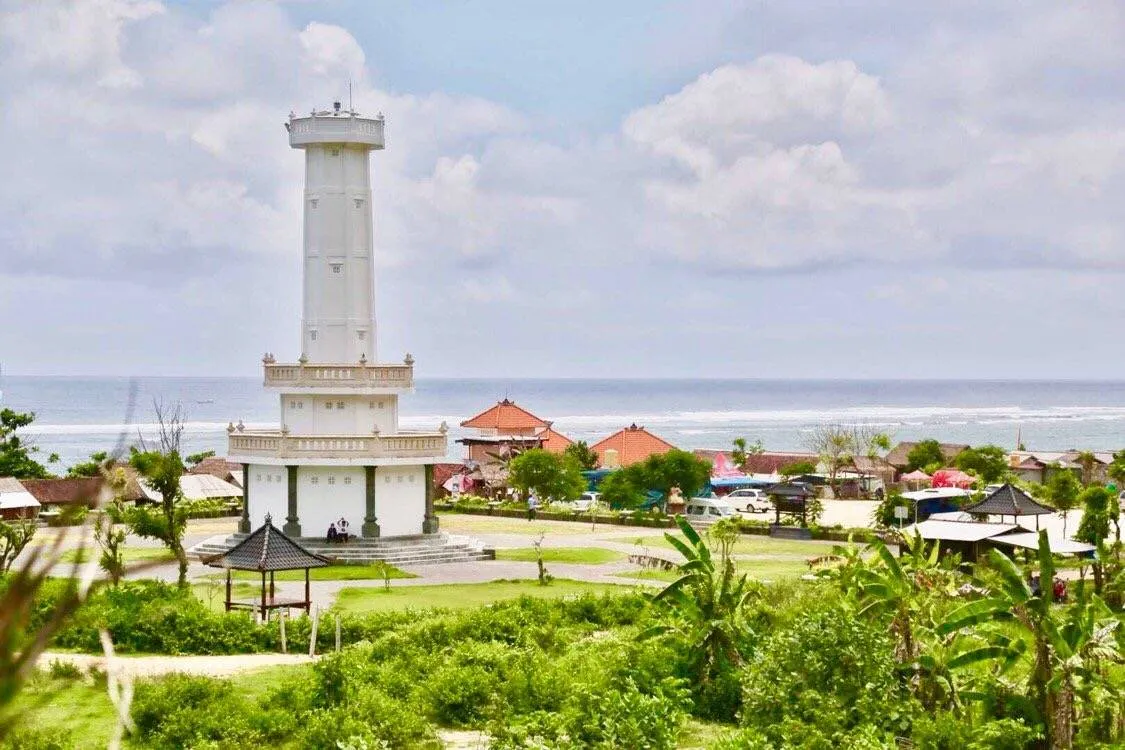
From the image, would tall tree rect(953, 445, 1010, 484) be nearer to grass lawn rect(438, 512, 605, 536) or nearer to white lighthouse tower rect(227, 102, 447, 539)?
grass lawn rect(438, 512, 605, 536)

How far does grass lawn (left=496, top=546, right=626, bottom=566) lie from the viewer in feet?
127

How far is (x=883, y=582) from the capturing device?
1905 centimetres

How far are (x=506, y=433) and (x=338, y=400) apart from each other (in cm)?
3472

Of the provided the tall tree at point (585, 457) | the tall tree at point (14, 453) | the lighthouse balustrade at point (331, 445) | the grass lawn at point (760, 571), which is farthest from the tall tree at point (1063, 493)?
the tall tree at point (14, 453)

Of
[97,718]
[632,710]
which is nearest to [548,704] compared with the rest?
[632,710]

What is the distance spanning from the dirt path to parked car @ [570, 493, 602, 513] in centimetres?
2773

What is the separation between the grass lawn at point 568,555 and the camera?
38.8 metres

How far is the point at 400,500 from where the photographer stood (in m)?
40.3

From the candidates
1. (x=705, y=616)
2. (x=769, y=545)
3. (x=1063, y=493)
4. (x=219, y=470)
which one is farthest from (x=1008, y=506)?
(x=219, y=470)

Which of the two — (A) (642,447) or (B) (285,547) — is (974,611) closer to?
(B) (285,547)

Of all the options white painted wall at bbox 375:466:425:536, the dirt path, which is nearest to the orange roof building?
white painted wall at bbox 375:466:425:536

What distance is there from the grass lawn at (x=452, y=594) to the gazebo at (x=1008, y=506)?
1200 centimetres

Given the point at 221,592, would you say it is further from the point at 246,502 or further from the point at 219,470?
the point at 219,470

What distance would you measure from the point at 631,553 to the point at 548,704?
69.5ft
